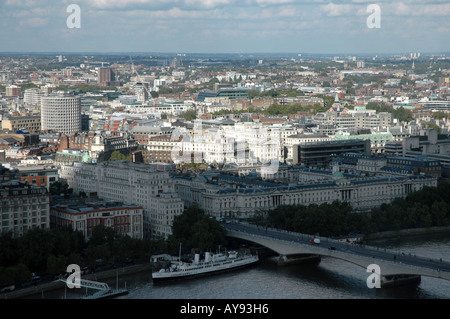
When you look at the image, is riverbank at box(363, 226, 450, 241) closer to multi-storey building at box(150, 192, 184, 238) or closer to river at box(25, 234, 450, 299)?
river at box(25, 234, 450, 299)

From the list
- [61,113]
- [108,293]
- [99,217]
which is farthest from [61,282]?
[61,113]

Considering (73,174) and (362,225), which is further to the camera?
(73,174)

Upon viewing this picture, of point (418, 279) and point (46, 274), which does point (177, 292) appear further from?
point (418, 279)

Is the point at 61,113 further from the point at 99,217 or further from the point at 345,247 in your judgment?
the point at 345,247

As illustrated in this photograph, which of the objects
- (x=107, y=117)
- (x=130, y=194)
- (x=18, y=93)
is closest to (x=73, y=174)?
(x=130, y=194)

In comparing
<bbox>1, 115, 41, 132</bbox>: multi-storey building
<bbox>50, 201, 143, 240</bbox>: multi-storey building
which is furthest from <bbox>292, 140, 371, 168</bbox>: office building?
<bbox>1, 115, 41, 132</bbox>: multi-storey building

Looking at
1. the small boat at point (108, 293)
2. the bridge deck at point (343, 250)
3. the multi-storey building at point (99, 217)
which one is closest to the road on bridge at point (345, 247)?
the bridge deck at point (343, 250)
